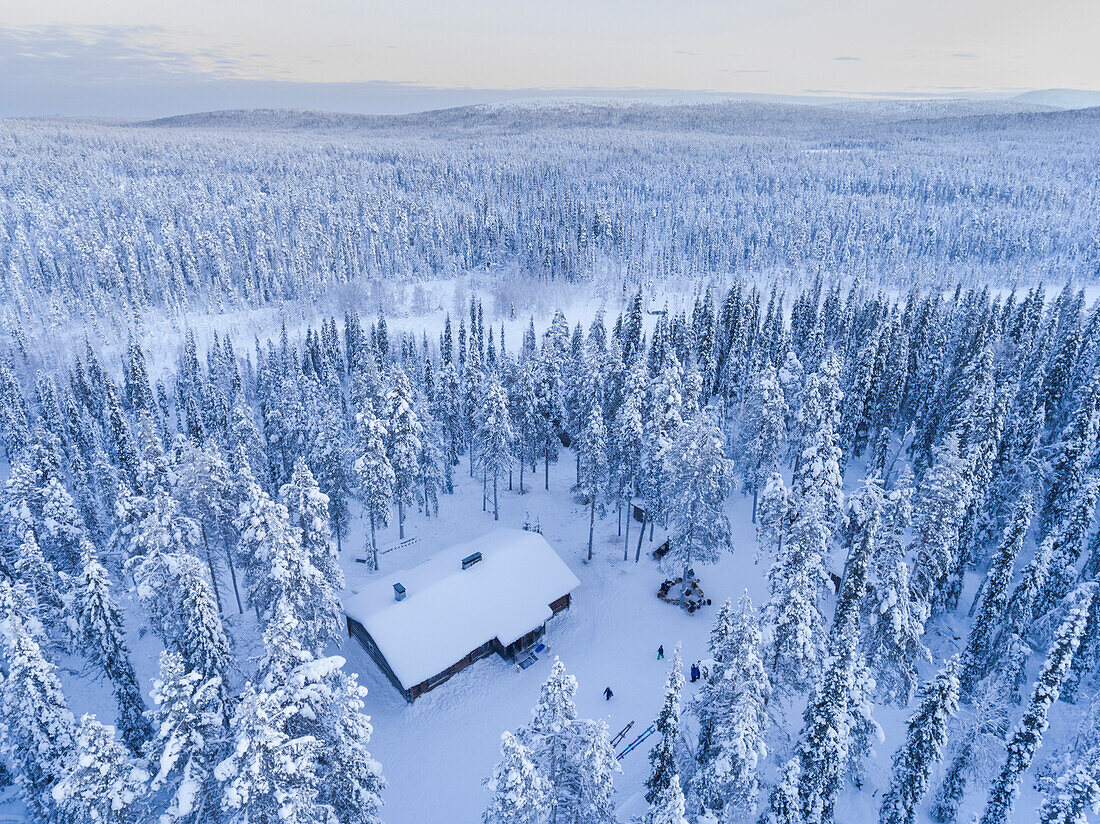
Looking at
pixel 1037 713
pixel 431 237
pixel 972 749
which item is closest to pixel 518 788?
pixel 1037 713

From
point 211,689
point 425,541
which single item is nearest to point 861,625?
point 211,689

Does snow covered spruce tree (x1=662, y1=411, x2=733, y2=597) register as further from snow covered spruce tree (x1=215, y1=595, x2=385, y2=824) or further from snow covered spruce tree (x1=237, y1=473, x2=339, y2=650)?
snow covered spruce tree (x1=215, y1=595, x2=385, y2=824)

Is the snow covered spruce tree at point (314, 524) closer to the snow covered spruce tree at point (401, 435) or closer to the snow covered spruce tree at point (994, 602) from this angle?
the snow covered spruce tree at point (401, 435)

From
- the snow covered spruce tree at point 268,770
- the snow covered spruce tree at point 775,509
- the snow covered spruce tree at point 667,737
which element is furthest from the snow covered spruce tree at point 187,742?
the snow covered spruce tree at point 775,509

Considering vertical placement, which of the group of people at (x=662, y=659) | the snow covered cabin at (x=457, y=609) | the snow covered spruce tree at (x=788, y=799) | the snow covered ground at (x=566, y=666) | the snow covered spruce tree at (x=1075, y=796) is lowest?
the snow covered ground at (x=566, y=666)

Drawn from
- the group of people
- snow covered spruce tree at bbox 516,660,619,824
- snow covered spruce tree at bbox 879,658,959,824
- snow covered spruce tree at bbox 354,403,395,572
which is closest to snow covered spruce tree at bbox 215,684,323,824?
snow covered spruce tree at bbox 516,660,619,824

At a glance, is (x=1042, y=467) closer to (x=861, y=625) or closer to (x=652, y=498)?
(x=861, y=625)
